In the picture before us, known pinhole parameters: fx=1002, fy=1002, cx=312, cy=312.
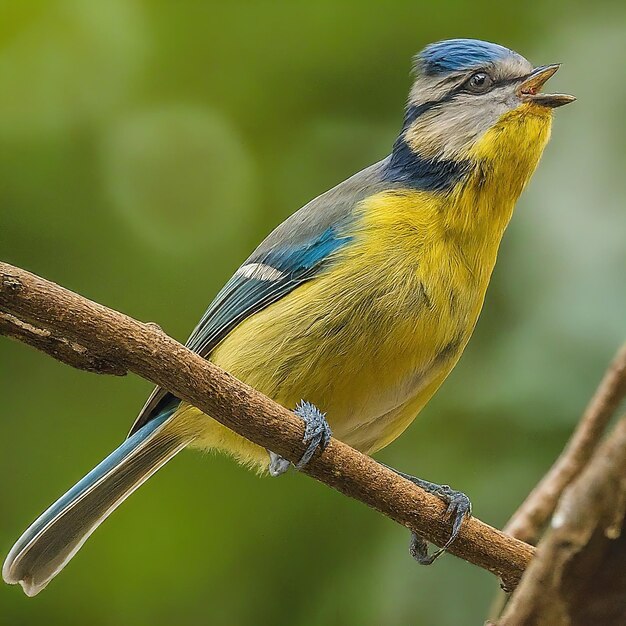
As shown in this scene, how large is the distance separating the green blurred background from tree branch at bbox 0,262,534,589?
29.2 inches

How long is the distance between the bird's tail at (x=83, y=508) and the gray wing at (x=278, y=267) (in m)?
0.07

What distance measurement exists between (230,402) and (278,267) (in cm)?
99

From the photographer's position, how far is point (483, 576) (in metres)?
3.37

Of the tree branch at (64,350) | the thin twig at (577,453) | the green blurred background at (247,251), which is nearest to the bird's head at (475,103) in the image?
the green blurred background at (247,251)

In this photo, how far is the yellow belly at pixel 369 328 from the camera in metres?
2.49

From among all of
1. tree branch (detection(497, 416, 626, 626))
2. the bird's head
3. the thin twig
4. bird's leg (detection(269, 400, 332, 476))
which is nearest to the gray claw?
bird's leg (detection(269, 400, 332, 476))

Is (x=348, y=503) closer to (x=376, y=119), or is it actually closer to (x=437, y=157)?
(x=437, y=157)

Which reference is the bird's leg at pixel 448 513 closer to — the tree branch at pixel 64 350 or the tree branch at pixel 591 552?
the tree branch at pixel 64 350

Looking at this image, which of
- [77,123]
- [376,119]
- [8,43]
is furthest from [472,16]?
[8,43]

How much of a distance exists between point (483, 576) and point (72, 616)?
139 cm

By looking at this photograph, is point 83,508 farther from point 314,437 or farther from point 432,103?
point 432,103

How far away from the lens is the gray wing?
2695mm

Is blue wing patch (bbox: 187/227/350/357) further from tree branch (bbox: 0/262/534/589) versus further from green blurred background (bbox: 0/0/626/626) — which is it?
tree branch (bbox: 0/262/534/589)

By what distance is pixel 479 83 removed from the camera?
116 inches
